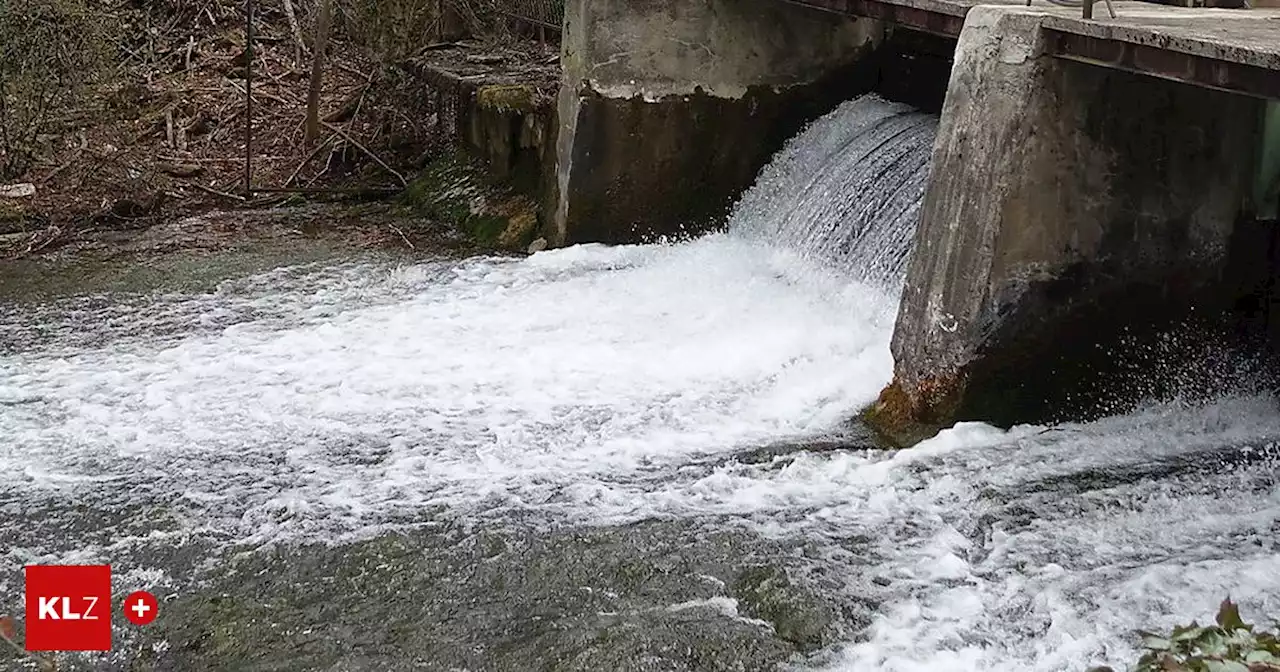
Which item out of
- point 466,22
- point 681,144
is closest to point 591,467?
point 681,144

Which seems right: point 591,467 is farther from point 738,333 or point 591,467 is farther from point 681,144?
point 681,144

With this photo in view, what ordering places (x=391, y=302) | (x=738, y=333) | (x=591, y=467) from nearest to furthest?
(x=591, y=467) → (x=738, y=333) → (x=391, y=302)

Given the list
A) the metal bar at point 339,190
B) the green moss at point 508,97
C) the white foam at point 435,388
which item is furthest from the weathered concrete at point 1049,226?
the metal bar at point 339,190

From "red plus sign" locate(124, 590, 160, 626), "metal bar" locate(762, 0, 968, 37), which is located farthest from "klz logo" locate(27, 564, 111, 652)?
"metal bar" locate(762, 0, 968, 37)

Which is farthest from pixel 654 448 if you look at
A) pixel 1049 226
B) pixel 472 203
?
pixel 472 203

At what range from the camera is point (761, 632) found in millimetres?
4406

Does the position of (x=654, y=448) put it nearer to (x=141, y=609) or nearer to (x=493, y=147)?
(x=141, y=609)

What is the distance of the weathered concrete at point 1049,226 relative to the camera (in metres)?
5.72

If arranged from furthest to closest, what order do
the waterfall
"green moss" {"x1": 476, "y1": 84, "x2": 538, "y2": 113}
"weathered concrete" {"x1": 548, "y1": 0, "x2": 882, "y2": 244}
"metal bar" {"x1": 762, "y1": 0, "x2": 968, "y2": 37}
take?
"green moss" {"x1": 476, "y1": 84, "x2": 538, "y2": 113}, "weathered concrete" {"x1": 548, "y1": 0, "x2": 882, "y2": 244}, the waterfall, "metal bar" {"x1": 762, "y1": 0, "x2": 968, "y2": 37}

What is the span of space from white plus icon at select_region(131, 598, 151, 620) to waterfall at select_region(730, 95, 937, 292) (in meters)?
4.28

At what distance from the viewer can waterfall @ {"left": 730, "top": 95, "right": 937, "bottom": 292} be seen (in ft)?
25.5

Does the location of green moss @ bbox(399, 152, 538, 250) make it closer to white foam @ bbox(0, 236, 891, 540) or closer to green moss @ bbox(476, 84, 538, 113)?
green moss @ bbox(476, 84, 538, 113)

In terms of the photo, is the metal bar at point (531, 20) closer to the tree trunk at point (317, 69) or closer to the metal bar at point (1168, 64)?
the tree trunk at point (317, 69)

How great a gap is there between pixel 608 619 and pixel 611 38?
5.17 meters
